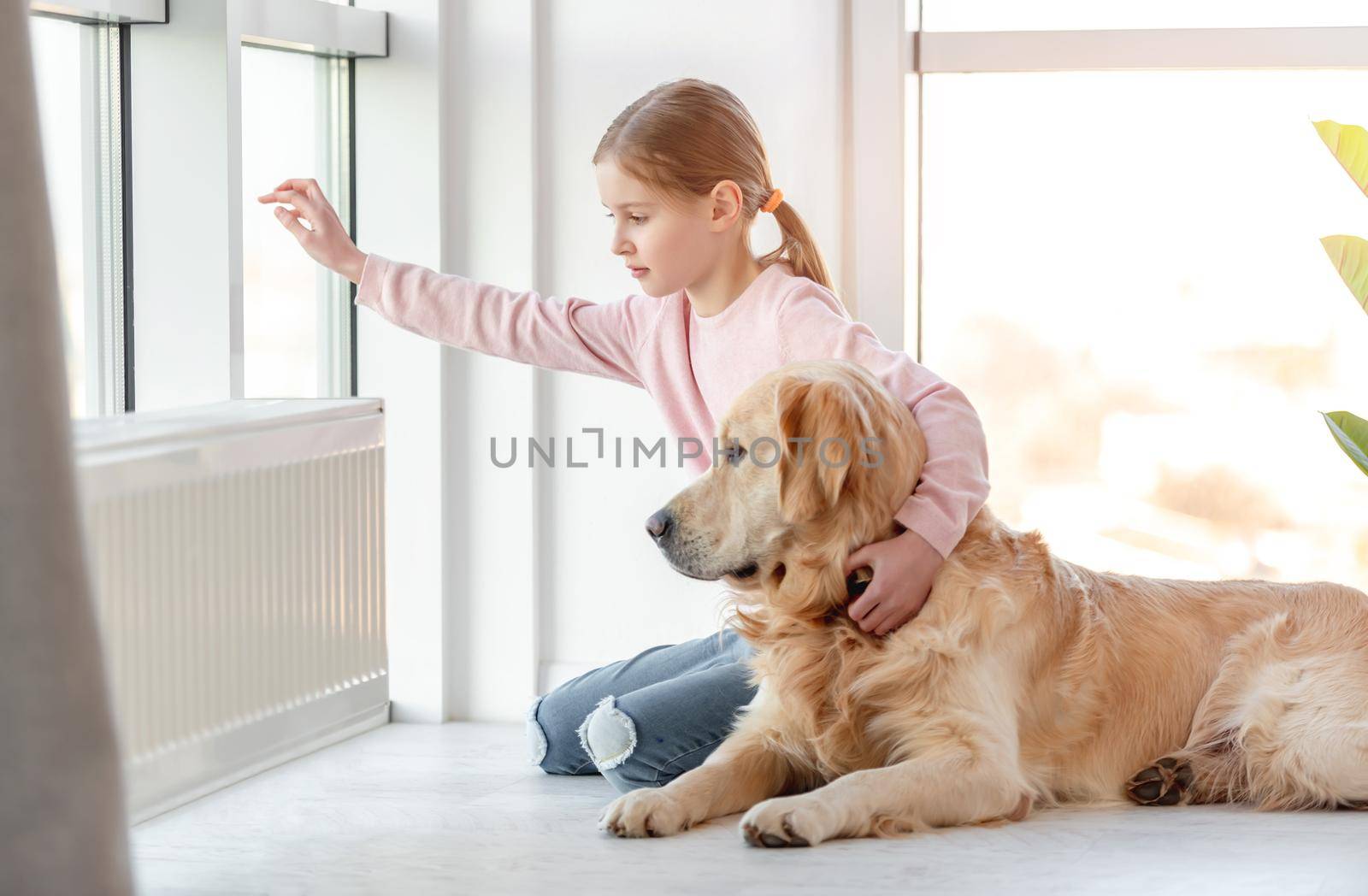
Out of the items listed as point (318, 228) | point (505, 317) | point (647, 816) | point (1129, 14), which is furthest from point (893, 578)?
point (1129, 14)

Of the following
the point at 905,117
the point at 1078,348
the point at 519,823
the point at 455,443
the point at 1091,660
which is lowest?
the point at 519,823

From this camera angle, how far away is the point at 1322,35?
106 inches

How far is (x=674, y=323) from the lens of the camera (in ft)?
7.59

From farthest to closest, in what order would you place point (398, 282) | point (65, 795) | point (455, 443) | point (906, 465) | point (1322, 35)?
point (455, 443) → point (1322, 35) → point (398, 282) → point (906, 465) → point (65, 795)

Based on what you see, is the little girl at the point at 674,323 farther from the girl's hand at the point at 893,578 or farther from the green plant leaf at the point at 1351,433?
the green plant leaf at the point at 1351,433

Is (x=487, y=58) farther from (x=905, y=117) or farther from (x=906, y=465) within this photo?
(x=906, y=465)

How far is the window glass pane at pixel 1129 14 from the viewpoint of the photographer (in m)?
2.73

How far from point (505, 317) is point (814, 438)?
72 centimetres

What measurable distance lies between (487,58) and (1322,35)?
1564 mm

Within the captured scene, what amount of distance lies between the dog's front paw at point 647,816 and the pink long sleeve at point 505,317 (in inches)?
31.4

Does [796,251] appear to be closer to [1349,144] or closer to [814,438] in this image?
[814,438]

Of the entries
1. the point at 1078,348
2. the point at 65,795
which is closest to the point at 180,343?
the point at 65,795

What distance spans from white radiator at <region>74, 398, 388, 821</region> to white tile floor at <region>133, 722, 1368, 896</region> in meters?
0.11

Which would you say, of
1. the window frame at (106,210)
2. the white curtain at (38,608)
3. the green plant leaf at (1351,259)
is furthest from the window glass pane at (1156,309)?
the white curtain at (38,608)
